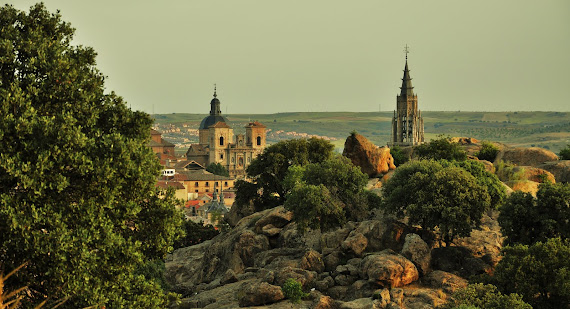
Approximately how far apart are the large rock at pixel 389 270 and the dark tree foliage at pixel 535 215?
6.73 m

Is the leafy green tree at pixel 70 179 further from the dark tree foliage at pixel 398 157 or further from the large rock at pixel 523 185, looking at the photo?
the dark tree foliage at pixel 398 157

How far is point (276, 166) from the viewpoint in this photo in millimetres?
70625

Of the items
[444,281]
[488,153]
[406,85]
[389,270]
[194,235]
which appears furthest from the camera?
[406,85]

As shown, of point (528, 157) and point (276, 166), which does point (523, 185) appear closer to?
point (528, 157)

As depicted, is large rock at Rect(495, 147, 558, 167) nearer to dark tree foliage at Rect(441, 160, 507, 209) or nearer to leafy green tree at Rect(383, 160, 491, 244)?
dark tree foliage at Rect(441, 160, 507, 209)

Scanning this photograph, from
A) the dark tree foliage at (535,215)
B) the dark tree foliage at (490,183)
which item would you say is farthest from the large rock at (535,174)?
the dark tree foliage at (535,215)

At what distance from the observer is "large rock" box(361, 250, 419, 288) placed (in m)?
37.9

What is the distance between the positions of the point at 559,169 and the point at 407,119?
80.9 meters

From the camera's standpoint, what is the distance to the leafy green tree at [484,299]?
31.4 metres

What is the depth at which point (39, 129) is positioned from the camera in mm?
25938

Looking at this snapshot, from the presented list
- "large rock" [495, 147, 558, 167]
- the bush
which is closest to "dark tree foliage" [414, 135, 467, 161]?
"large rock" [495, 147, 558, 167]

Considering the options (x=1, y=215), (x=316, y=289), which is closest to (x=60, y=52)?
(x=1, y=215)

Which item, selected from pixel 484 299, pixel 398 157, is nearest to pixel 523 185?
pixel 398 157

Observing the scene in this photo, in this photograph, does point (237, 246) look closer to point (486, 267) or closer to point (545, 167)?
point (486, 267)
